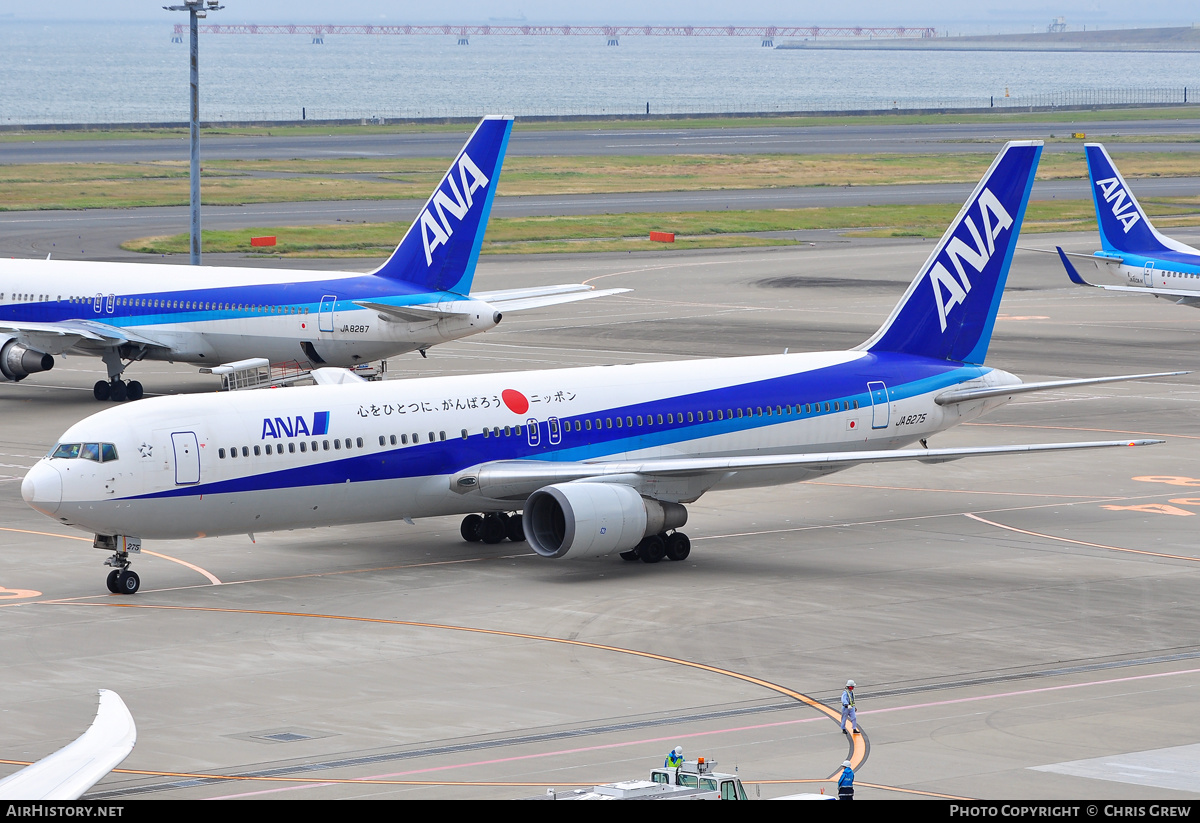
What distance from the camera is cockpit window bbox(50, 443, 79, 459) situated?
1414 inches

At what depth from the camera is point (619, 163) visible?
16912 centimetres

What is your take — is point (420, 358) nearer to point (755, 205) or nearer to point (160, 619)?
point (160, 619)

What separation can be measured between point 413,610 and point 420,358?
128ft

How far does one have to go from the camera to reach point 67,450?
1419 inches

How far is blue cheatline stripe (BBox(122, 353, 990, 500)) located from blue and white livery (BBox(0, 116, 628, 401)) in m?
18.1

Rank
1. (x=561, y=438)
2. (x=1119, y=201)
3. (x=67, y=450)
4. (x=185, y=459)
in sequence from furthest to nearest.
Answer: (x=1119, y=201), (x=561, y=438), (x=185, y=459), (x=67, y=450)

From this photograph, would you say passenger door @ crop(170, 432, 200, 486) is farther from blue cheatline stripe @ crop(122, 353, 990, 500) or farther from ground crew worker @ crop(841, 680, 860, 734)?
ground crew worker @ crop(841, 680, 860, 734)

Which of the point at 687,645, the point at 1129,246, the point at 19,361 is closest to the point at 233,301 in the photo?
the point at 19,361

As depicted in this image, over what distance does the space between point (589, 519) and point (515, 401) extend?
14.1ft

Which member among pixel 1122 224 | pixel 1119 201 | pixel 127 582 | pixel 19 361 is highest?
pixel 1119 201

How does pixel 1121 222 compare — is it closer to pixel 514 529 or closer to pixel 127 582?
pixel 514 529

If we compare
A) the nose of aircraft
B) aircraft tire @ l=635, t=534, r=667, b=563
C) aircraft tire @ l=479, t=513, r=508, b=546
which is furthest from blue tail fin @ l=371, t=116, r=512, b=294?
the nose of aircraft

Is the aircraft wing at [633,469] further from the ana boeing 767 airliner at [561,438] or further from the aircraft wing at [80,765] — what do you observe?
the aircraft wing at [80,765]

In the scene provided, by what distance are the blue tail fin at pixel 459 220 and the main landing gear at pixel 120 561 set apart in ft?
81.8
